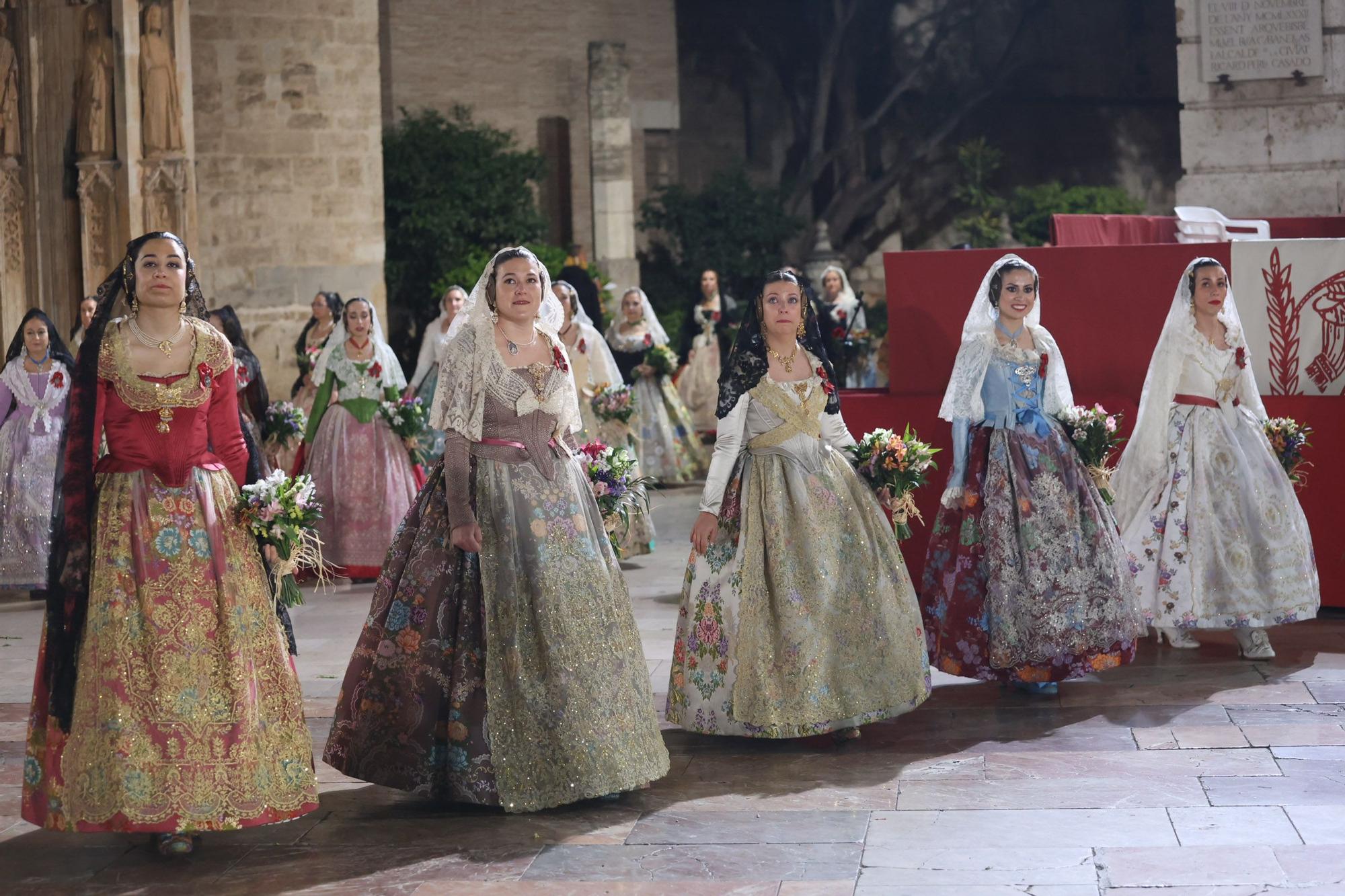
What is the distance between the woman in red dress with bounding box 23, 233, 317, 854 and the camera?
177 inches

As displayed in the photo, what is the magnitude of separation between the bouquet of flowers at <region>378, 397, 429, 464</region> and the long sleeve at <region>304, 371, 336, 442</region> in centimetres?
29

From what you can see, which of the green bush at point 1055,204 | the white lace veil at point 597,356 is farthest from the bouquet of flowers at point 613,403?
the green bush at point 1055,204

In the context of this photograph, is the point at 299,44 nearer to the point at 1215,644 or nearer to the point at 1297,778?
the point at 1215,644

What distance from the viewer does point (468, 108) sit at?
65.1 ft

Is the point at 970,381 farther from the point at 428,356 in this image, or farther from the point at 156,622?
the point at 428,356

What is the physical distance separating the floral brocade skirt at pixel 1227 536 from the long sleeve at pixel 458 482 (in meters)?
3.19

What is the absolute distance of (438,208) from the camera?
59.5ft

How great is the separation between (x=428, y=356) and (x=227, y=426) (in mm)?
6910

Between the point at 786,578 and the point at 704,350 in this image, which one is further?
the point at 704,350

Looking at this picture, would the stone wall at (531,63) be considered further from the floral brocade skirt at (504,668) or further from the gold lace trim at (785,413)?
the floral brocade skirt at (504,668)

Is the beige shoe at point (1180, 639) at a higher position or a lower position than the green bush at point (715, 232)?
lower

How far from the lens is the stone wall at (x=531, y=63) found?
20109 millimetres

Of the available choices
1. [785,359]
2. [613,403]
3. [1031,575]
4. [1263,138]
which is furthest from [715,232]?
[785,359]

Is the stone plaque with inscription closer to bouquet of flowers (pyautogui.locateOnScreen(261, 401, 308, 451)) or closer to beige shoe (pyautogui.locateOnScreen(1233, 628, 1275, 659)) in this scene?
beige shoe (pyautogui.locateOnScreen(1233, 628, 1275, 659))
